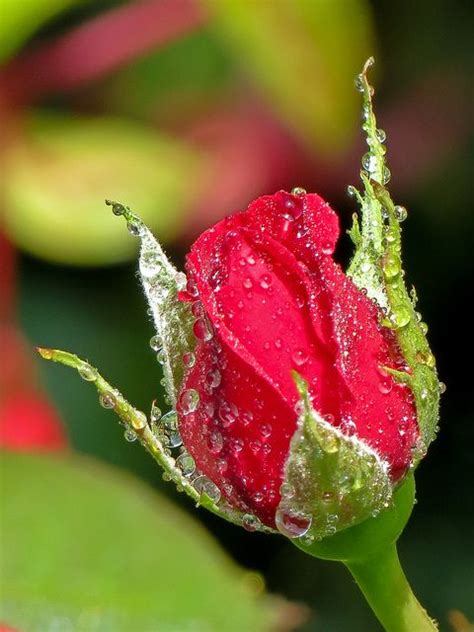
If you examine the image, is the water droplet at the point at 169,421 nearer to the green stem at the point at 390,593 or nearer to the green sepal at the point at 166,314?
the green sepal at the point at 166,314

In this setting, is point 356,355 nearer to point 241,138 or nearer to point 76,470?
point 76,470

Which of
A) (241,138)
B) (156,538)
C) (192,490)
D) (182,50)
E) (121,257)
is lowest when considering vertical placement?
(156,538)

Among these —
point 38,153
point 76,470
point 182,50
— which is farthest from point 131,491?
point 182,50

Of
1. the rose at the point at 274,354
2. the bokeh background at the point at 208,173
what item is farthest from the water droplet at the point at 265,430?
the bokeh background at the point at 208,173

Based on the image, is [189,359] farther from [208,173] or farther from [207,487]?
[208,173]

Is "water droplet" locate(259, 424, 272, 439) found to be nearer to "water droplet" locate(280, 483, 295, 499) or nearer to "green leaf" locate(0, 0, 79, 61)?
"water droplet" locate(280, 483, 295, 499)
